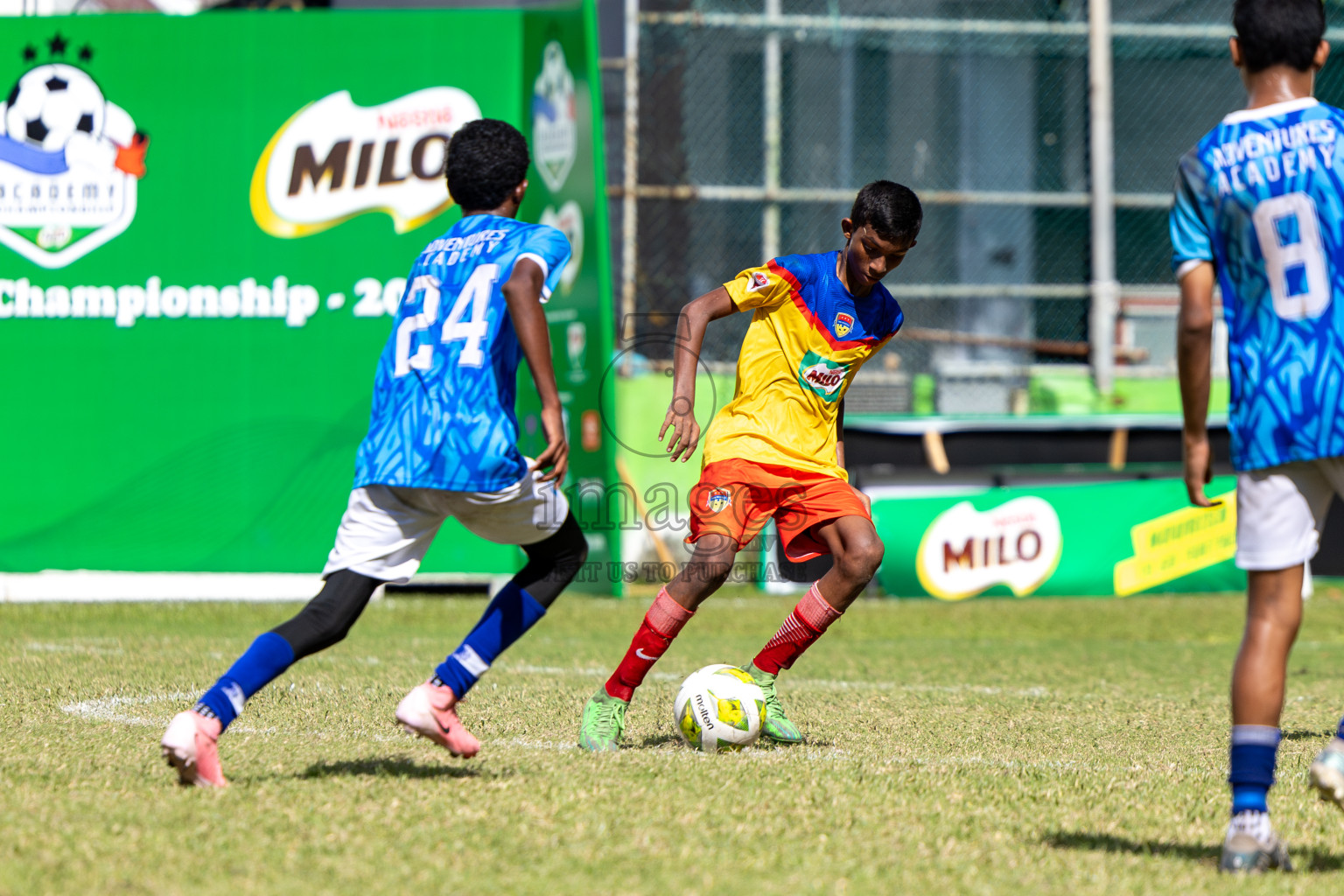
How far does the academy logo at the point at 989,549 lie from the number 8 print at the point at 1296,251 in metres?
8.28

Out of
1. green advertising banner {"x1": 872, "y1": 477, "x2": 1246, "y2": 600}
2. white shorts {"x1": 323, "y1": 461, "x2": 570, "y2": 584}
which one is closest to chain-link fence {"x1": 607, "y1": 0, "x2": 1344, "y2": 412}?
green advertising banner {"x1": 872, "y1": 477, "x2": 1246, "y2": 600}

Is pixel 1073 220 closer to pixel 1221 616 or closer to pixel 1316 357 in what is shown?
pixel 1221 616

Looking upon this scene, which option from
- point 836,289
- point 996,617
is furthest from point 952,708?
point 996,617

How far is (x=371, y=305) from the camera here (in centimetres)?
1205

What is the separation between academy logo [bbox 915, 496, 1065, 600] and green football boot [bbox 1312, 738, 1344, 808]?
27.0ft

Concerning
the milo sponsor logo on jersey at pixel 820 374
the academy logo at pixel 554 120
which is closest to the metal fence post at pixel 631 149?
the academy logo at pixel 554 120

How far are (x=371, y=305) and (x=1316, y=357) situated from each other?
9675mm

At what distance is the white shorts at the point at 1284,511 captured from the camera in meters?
3.25

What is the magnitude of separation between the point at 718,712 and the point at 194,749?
6.00ft

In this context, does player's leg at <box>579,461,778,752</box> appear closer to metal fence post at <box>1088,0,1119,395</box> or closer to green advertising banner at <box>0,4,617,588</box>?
green advertising banner at <box>0,4,617,588</box>

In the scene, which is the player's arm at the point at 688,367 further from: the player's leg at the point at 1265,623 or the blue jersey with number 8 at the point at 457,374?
the player's leg at the point at 1265,623

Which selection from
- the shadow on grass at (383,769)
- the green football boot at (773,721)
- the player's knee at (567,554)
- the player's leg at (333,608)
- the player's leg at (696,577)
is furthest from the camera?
the green football boot at (773,721)

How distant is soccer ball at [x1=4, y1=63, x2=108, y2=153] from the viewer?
11820 millimetres

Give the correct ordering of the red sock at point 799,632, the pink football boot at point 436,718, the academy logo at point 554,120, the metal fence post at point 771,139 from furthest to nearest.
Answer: the metal fence post at point 771,139
the academy logo at point 554,120
the red sock at point 799,632
the pink football boot at point 436,718
